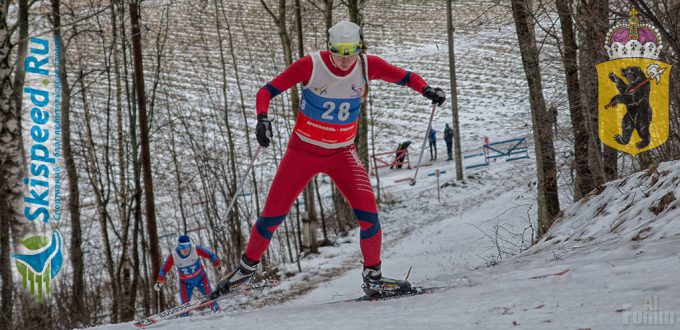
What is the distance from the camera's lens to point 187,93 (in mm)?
38156

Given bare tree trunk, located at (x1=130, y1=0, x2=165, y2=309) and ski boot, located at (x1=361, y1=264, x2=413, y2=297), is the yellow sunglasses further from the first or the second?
bare tree trunk, located at (x1=130, y1=0, x2=165, y2=309)

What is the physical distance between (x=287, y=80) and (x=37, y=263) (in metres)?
7.41

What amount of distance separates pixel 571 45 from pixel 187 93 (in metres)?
31.6

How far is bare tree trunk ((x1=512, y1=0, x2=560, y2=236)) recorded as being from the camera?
935cm

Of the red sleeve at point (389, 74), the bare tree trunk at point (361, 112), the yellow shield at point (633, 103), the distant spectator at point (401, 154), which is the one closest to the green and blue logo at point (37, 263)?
the red sleeve at point (389, 74)

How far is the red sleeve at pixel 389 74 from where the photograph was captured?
525 cm

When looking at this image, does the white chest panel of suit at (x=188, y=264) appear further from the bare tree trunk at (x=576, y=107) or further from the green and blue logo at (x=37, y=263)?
the bare tree trunk at (x=576, y=107)

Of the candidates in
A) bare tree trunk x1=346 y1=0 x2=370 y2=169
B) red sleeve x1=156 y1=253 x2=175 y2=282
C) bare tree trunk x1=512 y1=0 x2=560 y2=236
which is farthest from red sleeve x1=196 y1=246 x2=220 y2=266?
bare tree trunk x1=346 y1=0 x2=370 y2=169

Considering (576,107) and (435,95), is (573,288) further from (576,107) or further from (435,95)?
(576,107)

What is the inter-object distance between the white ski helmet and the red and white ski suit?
0.20 metres

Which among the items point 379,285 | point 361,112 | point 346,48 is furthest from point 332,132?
point 361,112

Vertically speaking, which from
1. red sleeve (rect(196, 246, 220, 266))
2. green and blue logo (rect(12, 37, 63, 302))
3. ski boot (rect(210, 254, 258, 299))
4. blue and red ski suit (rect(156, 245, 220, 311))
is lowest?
blue and red ski suit (rect(156, 245, 220, 311))

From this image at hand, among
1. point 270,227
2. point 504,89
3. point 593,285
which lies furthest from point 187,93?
point 593,285

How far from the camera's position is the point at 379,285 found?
537cm
